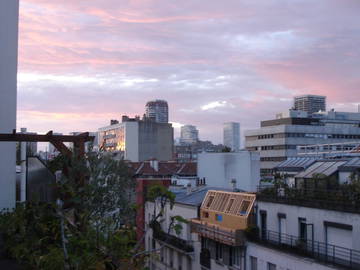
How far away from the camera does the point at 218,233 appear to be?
32.9 metres

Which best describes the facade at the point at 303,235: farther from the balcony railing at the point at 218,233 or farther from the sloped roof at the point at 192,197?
the sloped roof at the point at 192,197

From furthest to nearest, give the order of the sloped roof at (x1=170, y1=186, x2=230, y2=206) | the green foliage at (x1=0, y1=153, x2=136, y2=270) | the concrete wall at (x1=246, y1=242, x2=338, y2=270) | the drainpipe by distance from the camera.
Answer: the sloped roof at (x1=170, y1=186, x2=230, y2=206)
the concrete wall at (x1=246, y1=242, x2=338, y2=270)
the drainpipe
the green foliage at (x1=0, y1=153, x2=136, y2=270)

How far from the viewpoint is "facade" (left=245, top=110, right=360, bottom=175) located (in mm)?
112875

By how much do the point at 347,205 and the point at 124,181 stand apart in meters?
13.9

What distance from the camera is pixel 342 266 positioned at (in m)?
21.9

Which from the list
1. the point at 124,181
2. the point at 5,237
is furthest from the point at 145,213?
the point at 124,181

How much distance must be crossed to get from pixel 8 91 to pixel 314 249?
16043 millimetres

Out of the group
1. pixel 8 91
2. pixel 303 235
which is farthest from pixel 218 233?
pixel 8 91

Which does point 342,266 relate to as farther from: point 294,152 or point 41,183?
point 294,152

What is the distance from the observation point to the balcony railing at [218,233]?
100ft

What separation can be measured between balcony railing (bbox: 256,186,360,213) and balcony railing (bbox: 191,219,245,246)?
262cm

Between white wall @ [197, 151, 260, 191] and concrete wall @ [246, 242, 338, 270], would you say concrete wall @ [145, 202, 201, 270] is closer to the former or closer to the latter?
concrete wall @ [246, 242, 338, 270]

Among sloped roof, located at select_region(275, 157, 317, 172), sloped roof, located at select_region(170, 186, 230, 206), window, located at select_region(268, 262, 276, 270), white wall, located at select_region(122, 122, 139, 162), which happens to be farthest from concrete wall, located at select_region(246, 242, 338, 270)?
white wall, located at select_region(122, 122, 139, 162)

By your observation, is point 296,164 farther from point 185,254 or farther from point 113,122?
point 113,122
